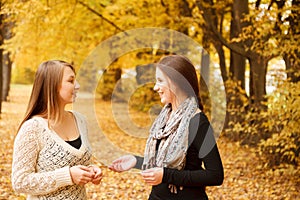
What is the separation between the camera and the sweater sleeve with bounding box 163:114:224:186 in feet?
8.84

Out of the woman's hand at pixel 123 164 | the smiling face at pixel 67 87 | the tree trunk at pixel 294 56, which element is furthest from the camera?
the tree trunk at pixel 294 56

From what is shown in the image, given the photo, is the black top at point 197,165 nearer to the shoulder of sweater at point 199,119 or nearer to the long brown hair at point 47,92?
the shoulder of sweater at point 199,119

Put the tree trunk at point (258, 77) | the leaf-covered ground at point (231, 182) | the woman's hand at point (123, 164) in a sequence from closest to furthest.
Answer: the woman's hand at point (123, 164) < the leaf-covered ground at point (231, 182) < the tree trunk at point (258, 77)

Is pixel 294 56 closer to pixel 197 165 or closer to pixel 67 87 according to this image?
pixel 197 165

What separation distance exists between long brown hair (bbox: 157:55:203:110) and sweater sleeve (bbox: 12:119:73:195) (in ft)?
2.60

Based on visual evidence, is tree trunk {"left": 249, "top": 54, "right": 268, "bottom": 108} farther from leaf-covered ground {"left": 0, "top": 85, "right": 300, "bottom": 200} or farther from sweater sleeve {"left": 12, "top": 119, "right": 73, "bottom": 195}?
sweater sleeve {"left": 12, "top": 119, "right": 73, "bottom": 195}

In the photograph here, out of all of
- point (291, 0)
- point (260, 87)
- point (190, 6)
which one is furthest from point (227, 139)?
point (291, 0)

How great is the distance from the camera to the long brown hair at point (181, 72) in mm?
2752

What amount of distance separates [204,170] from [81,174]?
2.26 feet

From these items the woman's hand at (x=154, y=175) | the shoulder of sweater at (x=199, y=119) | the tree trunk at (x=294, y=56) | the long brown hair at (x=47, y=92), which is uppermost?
the tree trunk at (x=294, y=56)

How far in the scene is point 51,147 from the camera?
8.96ft

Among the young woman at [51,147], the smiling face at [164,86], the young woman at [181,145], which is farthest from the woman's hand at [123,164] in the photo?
the smiling face at [164,86]

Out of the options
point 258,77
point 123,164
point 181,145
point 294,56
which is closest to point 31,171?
point 123,164

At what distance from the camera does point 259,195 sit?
7.43m
